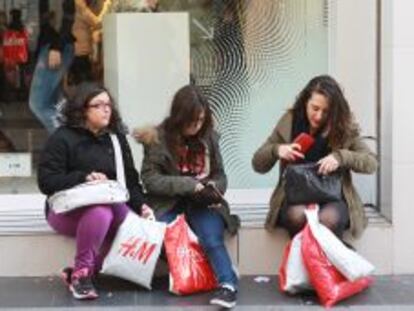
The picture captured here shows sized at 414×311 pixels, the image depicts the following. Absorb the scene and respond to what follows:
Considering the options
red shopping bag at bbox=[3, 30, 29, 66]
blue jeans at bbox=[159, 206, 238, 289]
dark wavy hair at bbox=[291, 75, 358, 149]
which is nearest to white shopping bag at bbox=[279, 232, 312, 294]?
blue jeans at bbox=[159, 206, 238, 289]

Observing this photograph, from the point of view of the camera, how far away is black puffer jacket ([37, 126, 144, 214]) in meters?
6.09

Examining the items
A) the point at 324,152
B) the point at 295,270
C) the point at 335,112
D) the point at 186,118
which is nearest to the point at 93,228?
the point at 186,118

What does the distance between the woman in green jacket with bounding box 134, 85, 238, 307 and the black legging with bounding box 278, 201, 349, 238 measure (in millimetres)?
361

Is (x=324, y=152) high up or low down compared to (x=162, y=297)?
up

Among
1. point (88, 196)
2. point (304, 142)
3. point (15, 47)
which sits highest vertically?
point (15, 47)

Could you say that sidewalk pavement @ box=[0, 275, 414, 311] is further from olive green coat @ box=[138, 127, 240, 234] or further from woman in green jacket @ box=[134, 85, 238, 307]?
olive green coat @ box=[138, 127, 240, 234]

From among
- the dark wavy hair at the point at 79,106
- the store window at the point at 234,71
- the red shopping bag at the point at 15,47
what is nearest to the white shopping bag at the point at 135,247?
the dark wavy hair at the point at 79,106

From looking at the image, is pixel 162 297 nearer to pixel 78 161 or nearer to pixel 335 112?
pixel 78 161

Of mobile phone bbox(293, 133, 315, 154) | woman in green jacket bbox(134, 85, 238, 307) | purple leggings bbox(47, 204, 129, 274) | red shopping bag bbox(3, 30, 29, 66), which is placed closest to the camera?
purple leggings bbox(47, 204, 129, 274)

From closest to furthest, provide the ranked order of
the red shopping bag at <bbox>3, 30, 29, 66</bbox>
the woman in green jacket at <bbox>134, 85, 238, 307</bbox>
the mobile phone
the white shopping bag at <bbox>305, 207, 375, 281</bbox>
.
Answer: the white shopping bag at <bbox>305, 207, 375, 281</bbox> < the woman in green jacket at <bbox>134, 85, 238, 307</bbox> < the mobile phone < the red shopping bag at <bbox>3, 30, 29, 66</bbox>

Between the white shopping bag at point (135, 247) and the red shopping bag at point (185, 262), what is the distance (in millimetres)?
77

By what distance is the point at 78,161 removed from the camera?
620 cm

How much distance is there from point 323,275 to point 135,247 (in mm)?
1067

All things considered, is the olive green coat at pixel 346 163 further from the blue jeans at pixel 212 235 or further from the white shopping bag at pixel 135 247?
the white shopping bag at pixel 135 247
